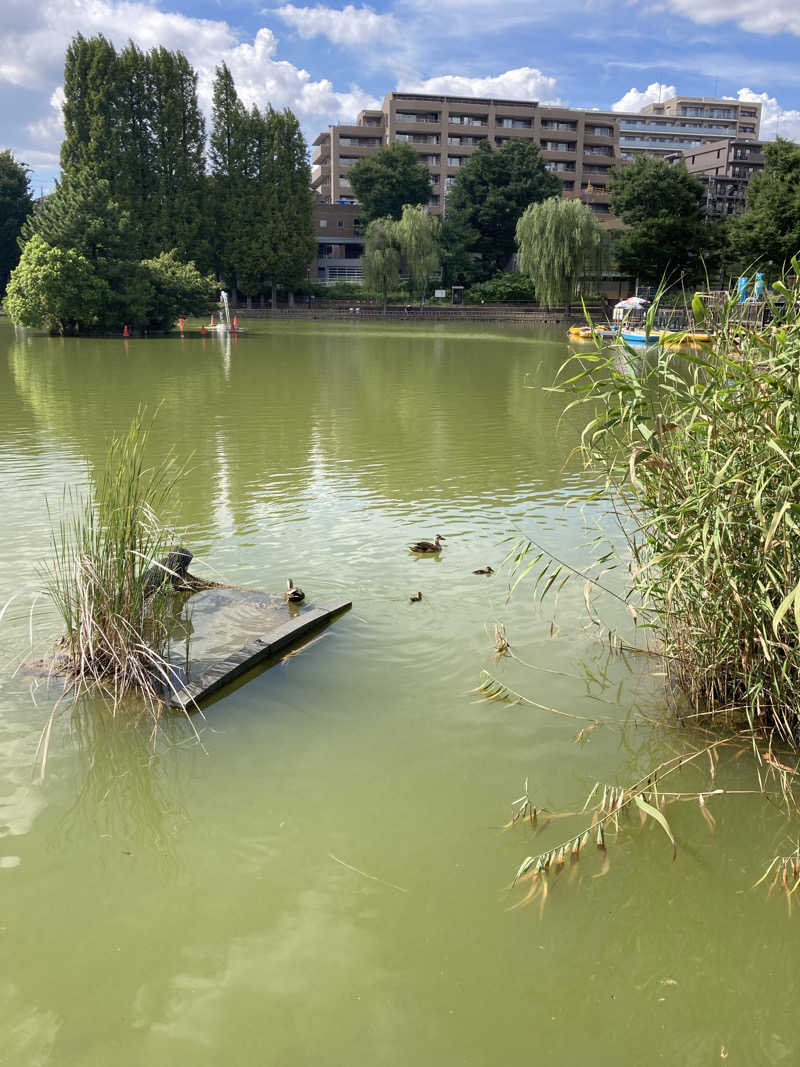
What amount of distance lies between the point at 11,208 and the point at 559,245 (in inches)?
1579

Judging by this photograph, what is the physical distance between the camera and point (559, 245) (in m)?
42.2

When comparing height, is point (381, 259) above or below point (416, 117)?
below

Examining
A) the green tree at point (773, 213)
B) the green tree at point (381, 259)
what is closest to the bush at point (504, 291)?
the green tree at point (381, 259)

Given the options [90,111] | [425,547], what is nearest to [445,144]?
[90,111]

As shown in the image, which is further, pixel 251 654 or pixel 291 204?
pixel 291 204

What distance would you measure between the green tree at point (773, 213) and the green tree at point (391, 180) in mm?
33261

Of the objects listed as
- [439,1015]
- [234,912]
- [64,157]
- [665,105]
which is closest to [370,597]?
[234,912]

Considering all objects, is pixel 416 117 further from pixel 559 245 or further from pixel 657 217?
pixel 559 245

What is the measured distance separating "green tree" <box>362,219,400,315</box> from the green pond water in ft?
159

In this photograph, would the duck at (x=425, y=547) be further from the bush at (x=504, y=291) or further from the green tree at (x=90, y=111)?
the bush at (x=504, y=291)

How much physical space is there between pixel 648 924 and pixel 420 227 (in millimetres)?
53843

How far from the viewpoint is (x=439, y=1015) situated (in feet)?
8.44

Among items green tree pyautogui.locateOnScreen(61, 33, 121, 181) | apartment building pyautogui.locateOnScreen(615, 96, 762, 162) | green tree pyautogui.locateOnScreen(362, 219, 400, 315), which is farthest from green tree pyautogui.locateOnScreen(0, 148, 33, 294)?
apartment building pyautogui.locateOnScreen(615, 96, 762, 162)

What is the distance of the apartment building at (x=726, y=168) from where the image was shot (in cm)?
8000
